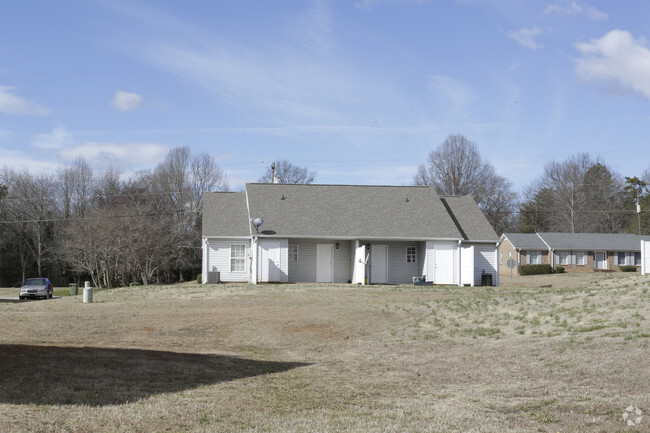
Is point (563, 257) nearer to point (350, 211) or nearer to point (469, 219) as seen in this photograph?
point (469, 219)

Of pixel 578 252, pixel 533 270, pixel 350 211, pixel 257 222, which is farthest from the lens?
pixel 578 252

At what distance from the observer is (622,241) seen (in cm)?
5956

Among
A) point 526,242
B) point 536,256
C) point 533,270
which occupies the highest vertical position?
point 526,242

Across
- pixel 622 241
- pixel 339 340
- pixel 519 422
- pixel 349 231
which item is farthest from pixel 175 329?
pixel 622 241

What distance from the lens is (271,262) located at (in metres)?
32.7

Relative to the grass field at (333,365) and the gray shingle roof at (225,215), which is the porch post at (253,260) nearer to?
the gray shingle roof at (225,215)

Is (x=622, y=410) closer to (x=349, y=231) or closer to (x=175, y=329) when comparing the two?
(x=175, y=329)

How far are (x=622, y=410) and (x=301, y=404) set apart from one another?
166 inches

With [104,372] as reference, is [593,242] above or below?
above

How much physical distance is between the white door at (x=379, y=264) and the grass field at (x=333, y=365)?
9245 millimetres

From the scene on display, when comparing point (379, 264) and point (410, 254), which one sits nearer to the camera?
point (379, 264)

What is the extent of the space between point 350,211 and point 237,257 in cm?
676

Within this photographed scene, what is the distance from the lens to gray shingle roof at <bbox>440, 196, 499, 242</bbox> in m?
34.8

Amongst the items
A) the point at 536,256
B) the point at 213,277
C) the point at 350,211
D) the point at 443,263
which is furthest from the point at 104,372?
the point at 536,256
